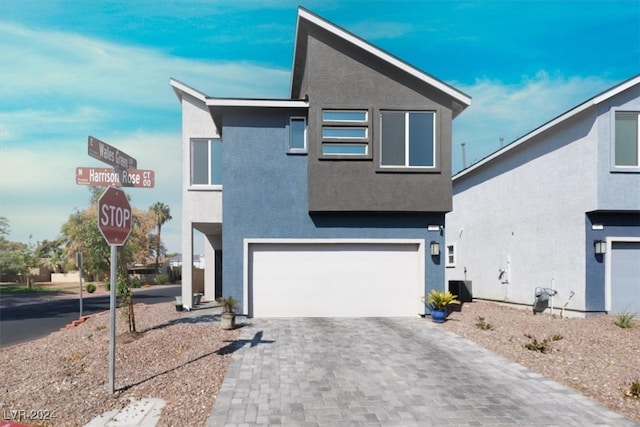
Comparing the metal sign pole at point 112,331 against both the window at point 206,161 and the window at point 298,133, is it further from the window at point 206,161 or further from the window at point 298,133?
the window at point 206,161

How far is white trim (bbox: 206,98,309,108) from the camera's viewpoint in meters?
11.7

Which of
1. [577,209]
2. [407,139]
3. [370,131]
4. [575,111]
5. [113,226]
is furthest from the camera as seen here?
[577,209]

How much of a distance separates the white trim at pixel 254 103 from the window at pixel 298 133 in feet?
1.55

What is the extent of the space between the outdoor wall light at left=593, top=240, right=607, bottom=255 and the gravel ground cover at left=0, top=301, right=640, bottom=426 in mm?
2073

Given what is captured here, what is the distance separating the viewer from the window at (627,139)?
11.8m

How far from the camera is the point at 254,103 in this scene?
38.9ft

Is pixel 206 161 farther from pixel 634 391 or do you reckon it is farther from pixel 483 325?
pixel 634 391

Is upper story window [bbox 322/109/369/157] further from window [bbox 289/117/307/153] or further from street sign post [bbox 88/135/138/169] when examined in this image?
street sign post [bbox 88/135/138/169]

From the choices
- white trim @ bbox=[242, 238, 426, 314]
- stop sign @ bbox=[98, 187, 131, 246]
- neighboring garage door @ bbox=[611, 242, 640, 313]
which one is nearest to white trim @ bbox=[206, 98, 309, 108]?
white trim @ bbox=[242, 238, 426, 314]

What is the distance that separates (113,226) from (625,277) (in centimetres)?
1454

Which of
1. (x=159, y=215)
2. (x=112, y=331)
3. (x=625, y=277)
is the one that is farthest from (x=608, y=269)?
(x=159, y=215)

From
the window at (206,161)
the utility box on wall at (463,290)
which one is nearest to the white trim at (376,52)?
the window at (206,161)

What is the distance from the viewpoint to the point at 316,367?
283 inches

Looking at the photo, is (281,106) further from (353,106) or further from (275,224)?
(275,224)
